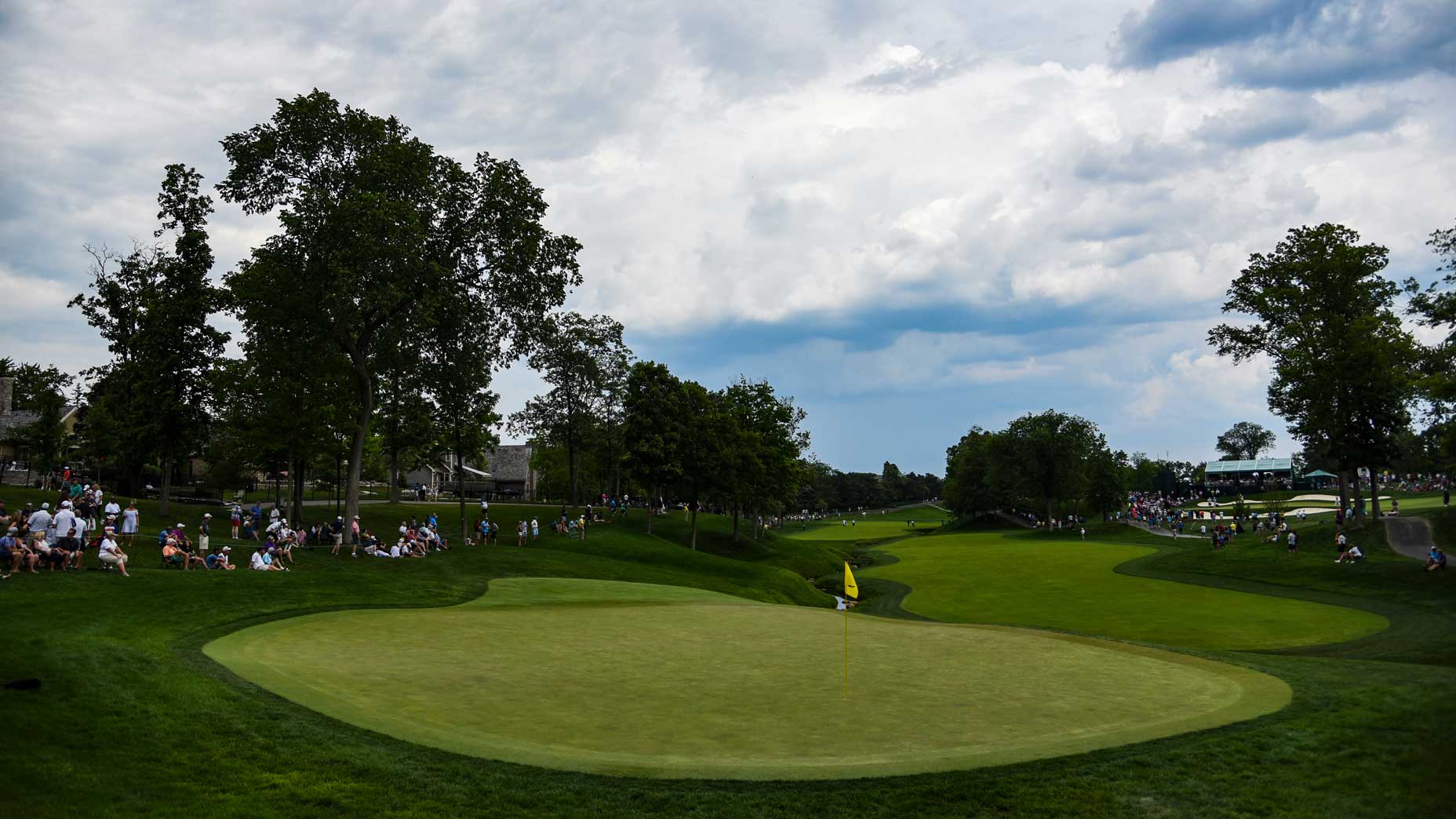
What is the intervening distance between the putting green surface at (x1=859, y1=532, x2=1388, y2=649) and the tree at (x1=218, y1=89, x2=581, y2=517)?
94.6 ft

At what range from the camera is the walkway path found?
47.9 m

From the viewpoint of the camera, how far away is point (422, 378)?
46.7 m

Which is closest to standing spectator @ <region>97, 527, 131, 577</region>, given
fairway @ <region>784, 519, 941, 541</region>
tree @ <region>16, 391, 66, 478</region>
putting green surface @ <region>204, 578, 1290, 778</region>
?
putting green surface @ <region>204, 578, 1290, 778</region>

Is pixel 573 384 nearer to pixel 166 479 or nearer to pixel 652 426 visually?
pixel 652 426

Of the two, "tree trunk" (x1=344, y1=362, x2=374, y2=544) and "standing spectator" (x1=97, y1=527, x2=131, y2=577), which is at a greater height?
"tree trunk" (x1=344, y1=362, x2=374, y2=544)

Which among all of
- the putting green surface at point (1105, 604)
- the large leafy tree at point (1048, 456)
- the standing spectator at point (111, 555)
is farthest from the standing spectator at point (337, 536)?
the large leafy tree at point (1048, 456)

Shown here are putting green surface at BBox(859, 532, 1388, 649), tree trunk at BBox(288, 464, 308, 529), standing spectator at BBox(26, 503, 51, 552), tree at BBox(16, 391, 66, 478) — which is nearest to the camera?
standing spectator at BBox(26, 503, 51, 552)

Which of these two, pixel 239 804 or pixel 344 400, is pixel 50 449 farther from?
pixel 239 804

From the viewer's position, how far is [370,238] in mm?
39031

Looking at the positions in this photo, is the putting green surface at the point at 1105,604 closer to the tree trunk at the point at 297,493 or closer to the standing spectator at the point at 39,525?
the standing spectator at the point at 39,525

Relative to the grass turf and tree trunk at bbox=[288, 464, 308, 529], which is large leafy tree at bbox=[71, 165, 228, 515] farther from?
the grass turf

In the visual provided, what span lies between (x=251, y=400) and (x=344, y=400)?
35.2 ft

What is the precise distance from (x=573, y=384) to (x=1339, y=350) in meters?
57.8

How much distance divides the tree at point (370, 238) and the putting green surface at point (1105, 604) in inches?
1135
